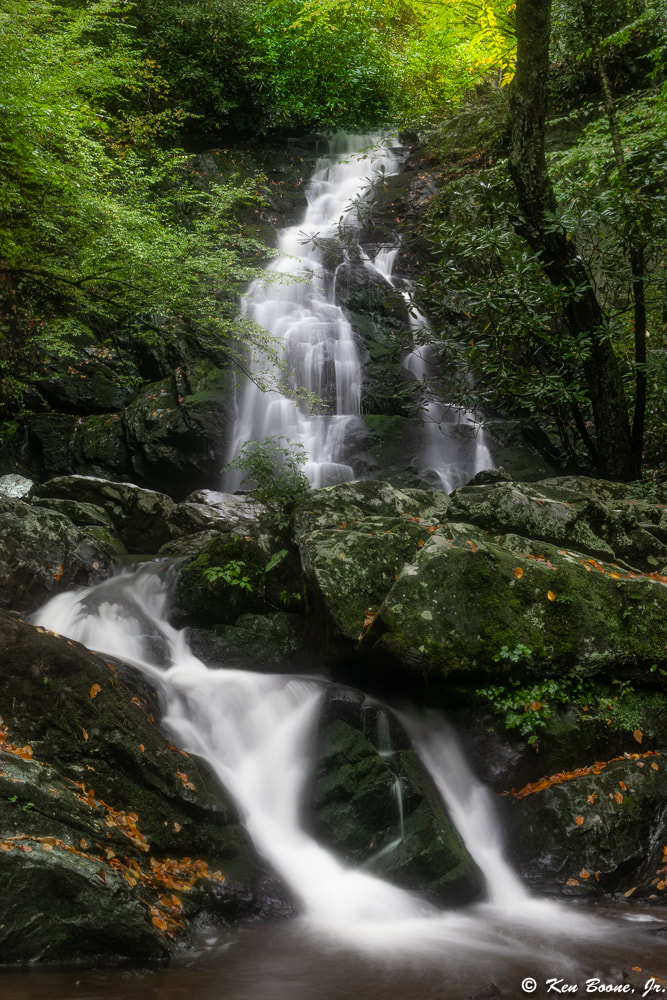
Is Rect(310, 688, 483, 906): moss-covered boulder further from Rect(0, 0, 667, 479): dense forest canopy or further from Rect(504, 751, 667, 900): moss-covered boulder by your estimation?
Rect(0, 0, 667, 479): dense forest canopy

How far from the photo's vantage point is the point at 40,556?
260 inches

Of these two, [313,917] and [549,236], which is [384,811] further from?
[549,236]

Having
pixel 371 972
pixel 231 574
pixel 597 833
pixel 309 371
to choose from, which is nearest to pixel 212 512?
pixel 231 574

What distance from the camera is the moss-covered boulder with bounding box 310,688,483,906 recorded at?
13.8 ft

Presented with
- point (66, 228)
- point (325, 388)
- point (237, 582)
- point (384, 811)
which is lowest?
point (384, 811)

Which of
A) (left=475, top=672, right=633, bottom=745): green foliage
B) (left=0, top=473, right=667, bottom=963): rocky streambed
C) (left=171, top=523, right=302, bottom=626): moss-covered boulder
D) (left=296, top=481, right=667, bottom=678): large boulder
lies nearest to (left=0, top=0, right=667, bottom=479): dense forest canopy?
(left=0, top=473, right=667, bottom=963): rocky streambed

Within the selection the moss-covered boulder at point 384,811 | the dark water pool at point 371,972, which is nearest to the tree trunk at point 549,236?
the moss-covered boulder at point 384,811

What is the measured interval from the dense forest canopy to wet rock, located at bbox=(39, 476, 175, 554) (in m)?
2.32

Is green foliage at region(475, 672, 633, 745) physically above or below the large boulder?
below

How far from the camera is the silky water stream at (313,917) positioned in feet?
9.66

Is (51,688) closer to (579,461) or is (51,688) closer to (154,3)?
(579,461)

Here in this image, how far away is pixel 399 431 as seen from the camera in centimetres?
1138

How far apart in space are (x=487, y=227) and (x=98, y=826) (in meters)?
7.21

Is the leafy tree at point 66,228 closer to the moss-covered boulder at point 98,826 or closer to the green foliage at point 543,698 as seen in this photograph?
the moss-covered boulder at point 98,826
